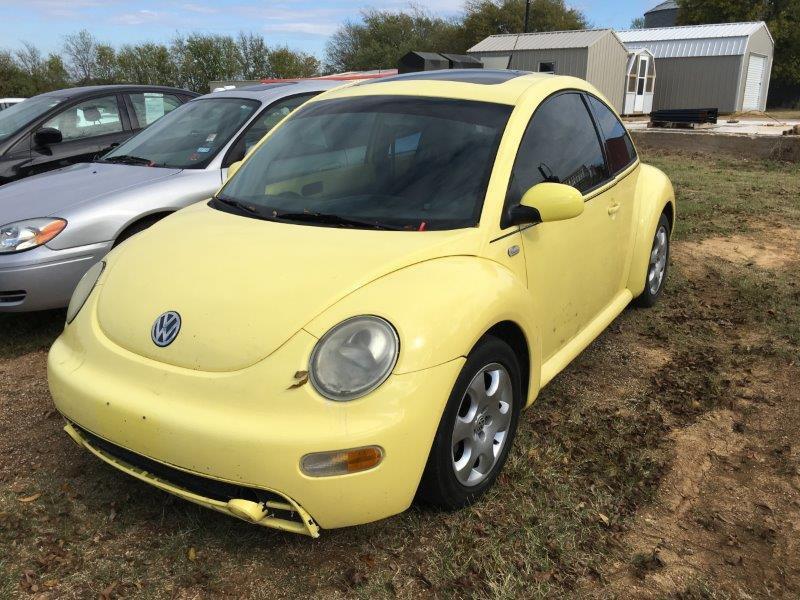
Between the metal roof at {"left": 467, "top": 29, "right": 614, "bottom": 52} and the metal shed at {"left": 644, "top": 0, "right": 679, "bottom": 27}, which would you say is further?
the metal shed at {"left": 644, "top": 0, "right": 679, "bottom": 27}

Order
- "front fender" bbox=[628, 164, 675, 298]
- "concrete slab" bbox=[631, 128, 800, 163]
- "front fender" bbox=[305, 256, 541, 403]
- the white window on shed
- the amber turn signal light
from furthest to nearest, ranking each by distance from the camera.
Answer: the white window on shed
"concrete slab" bbox=[631, 128, 800, 163]
"front fender" bbox=[628, 164, 675, 298]
"front fender" bbox=[305, 256, 541, 403]
the amber turn signal light

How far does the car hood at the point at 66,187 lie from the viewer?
4285 mm

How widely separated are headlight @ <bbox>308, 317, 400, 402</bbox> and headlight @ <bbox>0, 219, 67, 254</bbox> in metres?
2.82

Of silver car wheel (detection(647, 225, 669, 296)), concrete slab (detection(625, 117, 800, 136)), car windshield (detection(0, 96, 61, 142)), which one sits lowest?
concrete slab (detection(625, 117, 800, 136))

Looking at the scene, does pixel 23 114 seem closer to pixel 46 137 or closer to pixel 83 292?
pixel 46 137

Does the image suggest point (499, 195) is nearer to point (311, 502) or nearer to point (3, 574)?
point (311, 502)

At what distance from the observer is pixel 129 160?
516 cm

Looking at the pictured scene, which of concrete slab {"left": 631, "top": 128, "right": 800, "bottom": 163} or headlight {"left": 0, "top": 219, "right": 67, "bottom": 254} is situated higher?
headlight {"left": 0, "top": 219, "right": 67, "bottom": 254}

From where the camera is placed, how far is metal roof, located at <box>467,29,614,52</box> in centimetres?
2666

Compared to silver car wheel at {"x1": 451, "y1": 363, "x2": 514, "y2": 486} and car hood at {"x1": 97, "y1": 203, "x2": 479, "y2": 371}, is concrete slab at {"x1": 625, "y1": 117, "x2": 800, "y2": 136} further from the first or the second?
car hood at {"x1": 97, "y1": 203, "x2": 479, "y2": 371}

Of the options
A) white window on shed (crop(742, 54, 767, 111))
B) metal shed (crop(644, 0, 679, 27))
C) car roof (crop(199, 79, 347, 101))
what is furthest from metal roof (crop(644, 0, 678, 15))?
car roof (crop(199, 79, 347, 101))

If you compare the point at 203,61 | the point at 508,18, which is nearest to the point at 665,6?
the point at 508,18

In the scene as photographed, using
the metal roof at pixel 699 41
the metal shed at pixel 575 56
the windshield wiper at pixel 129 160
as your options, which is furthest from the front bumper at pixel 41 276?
the metal roof at pixel 699 41

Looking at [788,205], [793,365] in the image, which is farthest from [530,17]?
[793,365]
